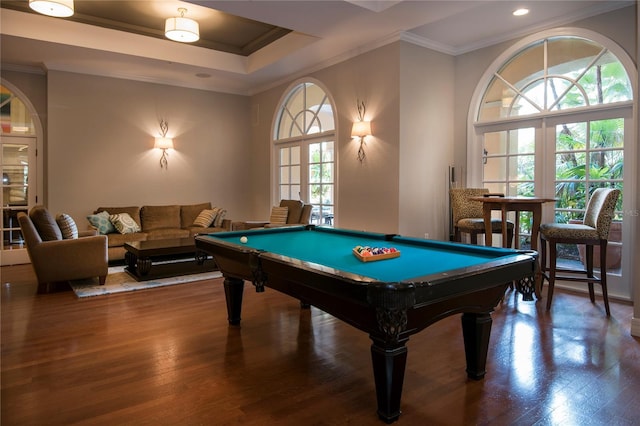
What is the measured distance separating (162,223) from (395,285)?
19.0ft

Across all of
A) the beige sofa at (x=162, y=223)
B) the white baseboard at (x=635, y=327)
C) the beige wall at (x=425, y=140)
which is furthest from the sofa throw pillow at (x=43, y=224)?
the white baseboard at (x=635, y=327)

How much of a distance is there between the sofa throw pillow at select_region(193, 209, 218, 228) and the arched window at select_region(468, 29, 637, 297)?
159 inches

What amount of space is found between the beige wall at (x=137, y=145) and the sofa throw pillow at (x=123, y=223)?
600mm

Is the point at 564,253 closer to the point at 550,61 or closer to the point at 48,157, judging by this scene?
the point at 550,61

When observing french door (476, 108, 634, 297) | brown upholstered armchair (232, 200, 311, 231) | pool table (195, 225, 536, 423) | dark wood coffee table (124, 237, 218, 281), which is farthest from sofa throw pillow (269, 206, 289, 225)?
pool table (195, 225, 536, 423)

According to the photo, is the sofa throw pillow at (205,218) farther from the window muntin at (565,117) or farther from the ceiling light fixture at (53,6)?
the window muntin at (565,117)

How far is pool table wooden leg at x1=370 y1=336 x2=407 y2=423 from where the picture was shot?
184 centimetres

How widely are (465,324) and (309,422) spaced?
3.42 feet

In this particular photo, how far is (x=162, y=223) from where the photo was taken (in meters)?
6.64

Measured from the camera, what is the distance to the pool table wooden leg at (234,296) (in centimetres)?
327

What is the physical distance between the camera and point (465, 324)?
235cm

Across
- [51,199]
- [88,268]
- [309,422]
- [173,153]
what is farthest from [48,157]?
[309,422]

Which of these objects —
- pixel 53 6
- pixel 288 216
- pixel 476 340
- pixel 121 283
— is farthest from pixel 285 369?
pixel 53 6

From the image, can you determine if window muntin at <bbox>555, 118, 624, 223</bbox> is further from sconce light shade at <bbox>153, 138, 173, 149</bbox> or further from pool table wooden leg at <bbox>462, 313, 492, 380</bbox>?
sconce light shade at <bbox>153, 138, 173, 149</bbox>
